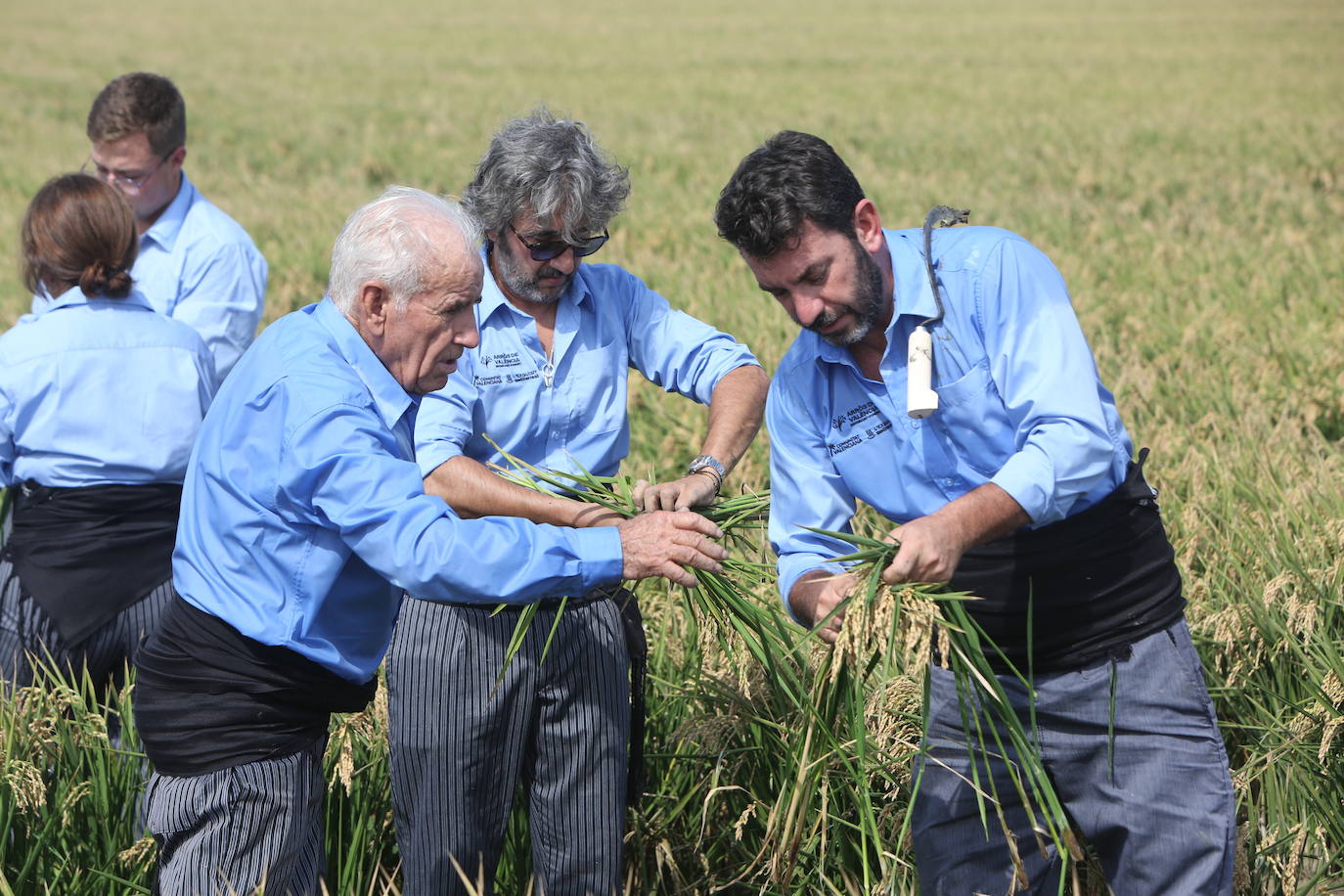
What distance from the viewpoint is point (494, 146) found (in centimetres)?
285

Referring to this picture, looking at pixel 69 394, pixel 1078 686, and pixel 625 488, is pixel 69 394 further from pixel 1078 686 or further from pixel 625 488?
pixel 1078 686

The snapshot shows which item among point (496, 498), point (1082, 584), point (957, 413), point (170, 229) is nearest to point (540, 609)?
point (496, 498)

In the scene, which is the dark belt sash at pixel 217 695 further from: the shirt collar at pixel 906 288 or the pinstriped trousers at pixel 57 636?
the shirt collar at pixel 906 288

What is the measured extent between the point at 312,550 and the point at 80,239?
1.52 m

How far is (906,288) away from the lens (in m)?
2.54

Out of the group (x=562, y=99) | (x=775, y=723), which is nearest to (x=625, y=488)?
(x=775, y=723)

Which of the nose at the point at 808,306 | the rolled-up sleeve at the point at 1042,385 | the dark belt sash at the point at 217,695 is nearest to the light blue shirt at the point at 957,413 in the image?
the rolled-up sleeve at the point at 1042,385

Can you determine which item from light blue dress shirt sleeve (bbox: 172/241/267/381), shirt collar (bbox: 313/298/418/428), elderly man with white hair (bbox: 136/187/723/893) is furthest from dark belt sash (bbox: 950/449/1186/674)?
light blue dress shirt sleeve (bbox: 172/241/267/381)

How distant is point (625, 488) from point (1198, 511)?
227 centimetres

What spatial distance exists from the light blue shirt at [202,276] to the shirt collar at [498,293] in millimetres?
1639

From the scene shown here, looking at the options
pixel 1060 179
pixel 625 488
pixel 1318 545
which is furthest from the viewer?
pixel 1060 179

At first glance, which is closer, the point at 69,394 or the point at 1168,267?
the point at 69,394

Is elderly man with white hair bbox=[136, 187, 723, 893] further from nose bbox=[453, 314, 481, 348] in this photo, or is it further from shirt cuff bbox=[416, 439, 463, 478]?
shirt cuff bbox=[416, 439, 463, 478]

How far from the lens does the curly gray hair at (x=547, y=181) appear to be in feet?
9.16
